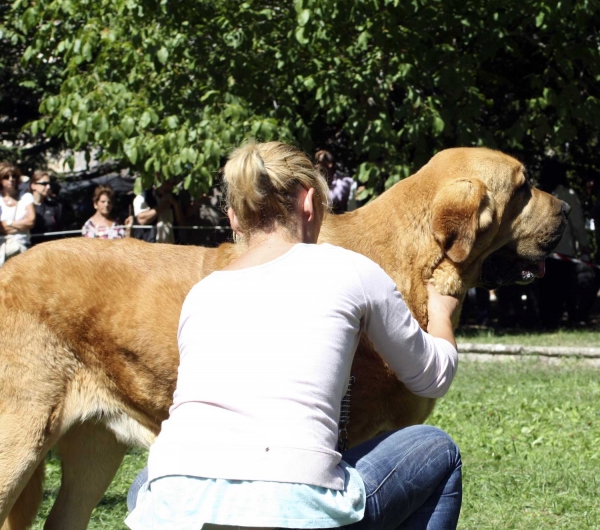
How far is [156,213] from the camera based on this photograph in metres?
11.1

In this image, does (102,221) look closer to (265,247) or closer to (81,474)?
(81,474)

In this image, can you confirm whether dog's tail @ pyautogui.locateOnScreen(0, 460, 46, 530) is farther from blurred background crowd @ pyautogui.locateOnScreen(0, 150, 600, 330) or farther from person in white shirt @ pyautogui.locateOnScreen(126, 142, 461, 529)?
blurred background crowd @ pyautogui.locateOnScreen(0, 150, 600, 330)

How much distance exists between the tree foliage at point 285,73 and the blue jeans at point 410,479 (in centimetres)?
701

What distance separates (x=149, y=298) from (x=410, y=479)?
51.1 inches

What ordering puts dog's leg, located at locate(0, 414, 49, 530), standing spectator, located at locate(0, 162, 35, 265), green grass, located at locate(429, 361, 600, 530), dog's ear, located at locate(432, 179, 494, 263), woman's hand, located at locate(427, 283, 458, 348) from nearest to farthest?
woman's hand, located at locate(427, 283, 458, 348), dog's leg, located at locate(0, 414, 49, 530), dog's ear, located at locate(432, 179, 494, 263), green grass, located at locate(429, 361, 600, 530), standing spectator, located at locate(0, 162, 35, 265)

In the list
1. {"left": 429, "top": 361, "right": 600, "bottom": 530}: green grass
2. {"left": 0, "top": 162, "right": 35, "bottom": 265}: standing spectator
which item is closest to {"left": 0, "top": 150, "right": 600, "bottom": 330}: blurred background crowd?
{"left": 0, "top": 162, "right": 35, "bottom": 265}: standing spectator

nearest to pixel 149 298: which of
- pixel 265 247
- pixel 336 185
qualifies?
pixel 265 247

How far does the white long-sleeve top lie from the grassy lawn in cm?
205

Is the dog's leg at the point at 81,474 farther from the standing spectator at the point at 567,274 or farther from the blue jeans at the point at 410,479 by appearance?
the standing spectator at the point at 567,274

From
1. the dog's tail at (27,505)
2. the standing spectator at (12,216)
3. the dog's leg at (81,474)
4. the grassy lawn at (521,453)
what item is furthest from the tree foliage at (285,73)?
the dog's tail at (27,505)

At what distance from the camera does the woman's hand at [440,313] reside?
9.03 feet

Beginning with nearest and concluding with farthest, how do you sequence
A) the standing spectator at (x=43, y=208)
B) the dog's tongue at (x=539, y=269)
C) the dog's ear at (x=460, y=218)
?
1. the dog's ear at (x=460, y=218)
2. the dog's tongue at (x=539, y=269)
3. the standing spectator at (x=43, y=208)

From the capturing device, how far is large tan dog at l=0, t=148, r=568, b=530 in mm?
3129

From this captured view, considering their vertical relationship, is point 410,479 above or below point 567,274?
above
